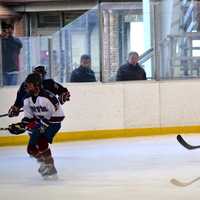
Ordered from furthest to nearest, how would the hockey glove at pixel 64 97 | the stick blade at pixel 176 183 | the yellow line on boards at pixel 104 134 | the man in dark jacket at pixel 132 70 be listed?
1. the man in dark jacket at pixel 132 70
2. the yellow line on boards at pixel 104 134
3. the hockey glove at pixel 64 97
4. the stick blade at pixel 176 183

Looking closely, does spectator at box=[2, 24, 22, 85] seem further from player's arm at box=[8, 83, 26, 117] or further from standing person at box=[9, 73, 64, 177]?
standing person at box=[9, 73, 64, 177]

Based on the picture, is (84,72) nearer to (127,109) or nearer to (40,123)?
(127,109)

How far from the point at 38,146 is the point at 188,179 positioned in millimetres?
1252

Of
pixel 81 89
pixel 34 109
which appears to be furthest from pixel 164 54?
pixel 34 109

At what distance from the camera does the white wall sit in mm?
8078

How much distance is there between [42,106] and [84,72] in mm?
3090

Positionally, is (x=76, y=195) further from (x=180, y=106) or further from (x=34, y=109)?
(x=180, y=106)

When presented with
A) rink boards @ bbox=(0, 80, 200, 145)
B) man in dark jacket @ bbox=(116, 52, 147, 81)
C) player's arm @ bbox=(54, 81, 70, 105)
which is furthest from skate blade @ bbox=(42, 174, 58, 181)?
man in dark jacket @ bbox=(116, 52, 147, 81)

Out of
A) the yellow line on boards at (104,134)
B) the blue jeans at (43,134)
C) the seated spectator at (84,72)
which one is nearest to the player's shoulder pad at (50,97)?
the blue jeans at (43,134)

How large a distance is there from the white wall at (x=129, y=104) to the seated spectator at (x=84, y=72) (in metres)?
0.12

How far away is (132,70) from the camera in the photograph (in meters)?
8.51

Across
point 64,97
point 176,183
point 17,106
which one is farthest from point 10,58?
point 176,183

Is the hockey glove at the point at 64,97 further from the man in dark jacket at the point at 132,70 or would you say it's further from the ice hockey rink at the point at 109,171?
the man in dark jacket at the point at 132,70

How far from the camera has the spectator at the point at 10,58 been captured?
8047mm
